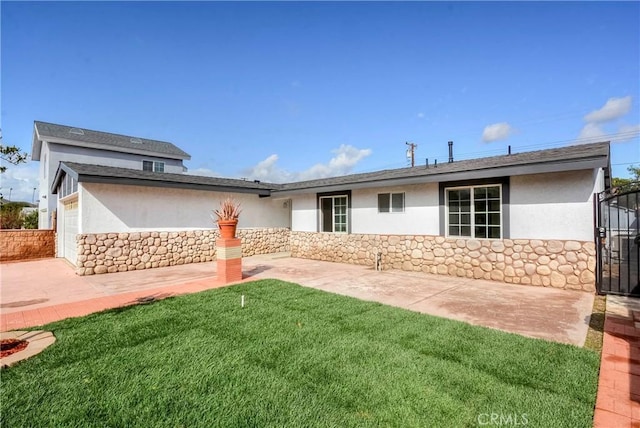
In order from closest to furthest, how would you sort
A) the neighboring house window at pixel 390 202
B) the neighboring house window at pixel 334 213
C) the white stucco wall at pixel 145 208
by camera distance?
the white stucco wall at pixel 145 208 → the neighboring house window at pixel 390 202 → the neighboring house window at pixel 334 213

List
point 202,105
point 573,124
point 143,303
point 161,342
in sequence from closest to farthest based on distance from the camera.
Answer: point 161,342 → point 143,303 → point 202,105 → point 573,124

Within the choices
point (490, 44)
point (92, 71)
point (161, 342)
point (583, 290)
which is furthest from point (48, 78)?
point (583, 290)

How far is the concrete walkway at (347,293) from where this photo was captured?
538cm

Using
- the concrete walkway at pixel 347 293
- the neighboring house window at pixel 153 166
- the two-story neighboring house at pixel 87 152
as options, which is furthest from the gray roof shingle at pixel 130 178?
the neighboring house window at pixel 153 166

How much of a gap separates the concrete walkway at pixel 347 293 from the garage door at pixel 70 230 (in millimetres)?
1100

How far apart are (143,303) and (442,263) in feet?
28.2

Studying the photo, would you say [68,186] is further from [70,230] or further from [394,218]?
[394,218]

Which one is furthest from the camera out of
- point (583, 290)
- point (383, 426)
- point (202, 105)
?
point (202, 105)

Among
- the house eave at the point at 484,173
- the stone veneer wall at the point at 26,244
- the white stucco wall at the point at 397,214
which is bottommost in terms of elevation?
the stone veneer wall at the point at 26,244

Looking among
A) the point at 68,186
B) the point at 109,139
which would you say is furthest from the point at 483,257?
the point at 109,139

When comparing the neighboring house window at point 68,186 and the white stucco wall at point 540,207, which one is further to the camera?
the neighboring house window at point 68,186

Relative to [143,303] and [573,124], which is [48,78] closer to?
[143,303]

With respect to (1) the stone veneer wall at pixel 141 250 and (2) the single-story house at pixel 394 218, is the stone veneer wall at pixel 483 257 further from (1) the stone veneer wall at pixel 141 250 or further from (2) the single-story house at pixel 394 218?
(1) the stone veneer wall at pixel 141 250

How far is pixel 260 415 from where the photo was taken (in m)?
2.65
